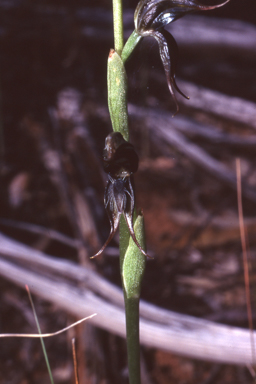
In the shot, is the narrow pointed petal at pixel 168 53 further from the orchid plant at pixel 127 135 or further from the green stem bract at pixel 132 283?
the green stem bract at pixel 132 283

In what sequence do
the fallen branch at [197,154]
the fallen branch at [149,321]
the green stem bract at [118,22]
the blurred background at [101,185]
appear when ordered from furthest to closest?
the fallen branch at [197,154]
the blurred background at [101,185]
the fallen branch at [149,321]
the green stem bract at [118,22]

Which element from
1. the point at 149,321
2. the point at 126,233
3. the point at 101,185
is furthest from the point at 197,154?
the point at 126,233

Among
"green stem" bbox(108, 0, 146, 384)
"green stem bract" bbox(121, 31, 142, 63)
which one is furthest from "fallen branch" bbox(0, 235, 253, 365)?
"green stem bract" bbox(121, 31, 142, 63)

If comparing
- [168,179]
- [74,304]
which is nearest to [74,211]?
[74,304]

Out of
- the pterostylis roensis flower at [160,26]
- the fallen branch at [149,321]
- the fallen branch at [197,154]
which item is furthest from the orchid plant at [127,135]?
the fallen branch at [197,154]

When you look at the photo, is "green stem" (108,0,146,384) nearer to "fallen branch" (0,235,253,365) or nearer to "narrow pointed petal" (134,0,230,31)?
"narrow pointed petal" (134,0,230,31)

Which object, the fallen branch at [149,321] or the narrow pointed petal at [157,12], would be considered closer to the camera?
the narrow pointed petal at [157,12]

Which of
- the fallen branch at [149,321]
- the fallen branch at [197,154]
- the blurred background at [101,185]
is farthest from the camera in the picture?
the fallen branch at [197,154]
